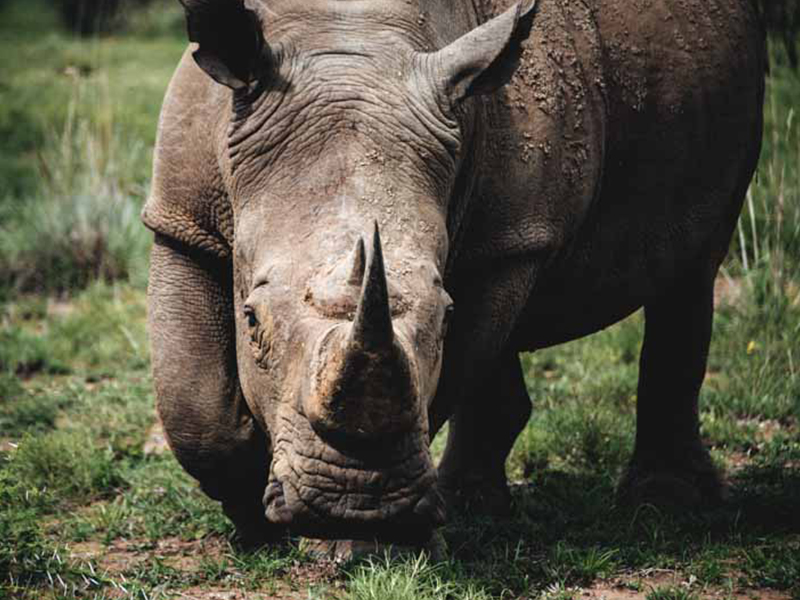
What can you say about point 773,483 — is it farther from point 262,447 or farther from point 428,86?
point 428,86

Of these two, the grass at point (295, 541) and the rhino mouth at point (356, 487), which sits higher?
the rhino mouth at point (356, 487)

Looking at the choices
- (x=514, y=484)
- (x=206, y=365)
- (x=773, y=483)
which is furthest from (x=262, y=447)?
(x=773, y=483)

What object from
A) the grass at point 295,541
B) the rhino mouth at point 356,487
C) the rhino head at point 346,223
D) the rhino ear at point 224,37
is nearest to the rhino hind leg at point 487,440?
the grass at point 295,541

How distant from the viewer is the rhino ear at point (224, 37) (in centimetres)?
386

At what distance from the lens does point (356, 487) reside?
3.52 m

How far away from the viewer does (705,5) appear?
5.43 meters

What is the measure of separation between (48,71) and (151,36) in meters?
6.38

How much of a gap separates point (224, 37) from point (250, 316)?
800 millimetres

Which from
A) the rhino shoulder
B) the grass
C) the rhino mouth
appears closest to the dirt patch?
the grass

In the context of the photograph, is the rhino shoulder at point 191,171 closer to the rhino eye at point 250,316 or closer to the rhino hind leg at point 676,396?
the rhino eye at point 250,316

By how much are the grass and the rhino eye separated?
0.87 m

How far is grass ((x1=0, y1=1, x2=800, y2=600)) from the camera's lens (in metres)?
4.57

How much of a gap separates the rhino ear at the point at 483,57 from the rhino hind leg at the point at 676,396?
6.49ft

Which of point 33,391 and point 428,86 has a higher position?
point 428,86
